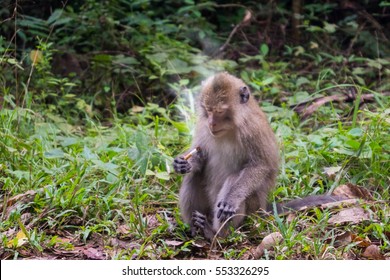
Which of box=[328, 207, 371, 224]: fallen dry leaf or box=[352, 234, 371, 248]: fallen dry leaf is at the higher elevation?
box=[352, 234, 371, 248]: fallen dry leaf

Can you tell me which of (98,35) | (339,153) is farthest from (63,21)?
(339,153)

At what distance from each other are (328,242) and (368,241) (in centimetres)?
27

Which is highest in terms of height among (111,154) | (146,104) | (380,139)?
(380,139)

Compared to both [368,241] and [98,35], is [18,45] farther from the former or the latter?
[368,241]

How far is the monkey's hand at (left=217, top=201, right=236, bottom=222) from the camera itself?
530 centimetres

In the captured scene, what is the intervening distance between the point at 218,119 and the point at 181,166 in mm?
447

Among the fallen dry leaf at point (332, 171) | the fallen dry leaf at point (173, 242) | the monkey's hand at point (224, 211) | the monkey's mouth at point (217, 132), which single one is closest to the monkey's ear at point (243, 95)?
the monkey's mouth at point (217, 132)

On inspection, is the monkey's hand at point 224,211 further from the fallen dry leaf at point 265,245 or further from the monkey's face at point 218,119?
the monkey's face at point 218,119

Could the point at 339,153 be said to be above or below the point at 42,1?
below

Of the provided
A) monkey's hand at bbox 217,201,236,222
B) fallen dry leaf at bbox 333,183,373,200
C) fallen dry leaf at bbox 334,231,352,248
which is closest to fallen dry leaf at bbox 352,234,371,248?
fallen dry leaf at bbox 334,231,352,248

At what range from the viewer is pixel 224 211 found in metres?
5.31

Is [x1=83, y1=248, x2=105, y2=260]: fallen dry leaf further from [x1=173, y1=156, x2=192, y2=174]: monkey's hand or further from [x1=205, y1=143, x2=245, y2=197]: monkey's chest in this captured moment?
[x1=205, y1=143, x2=245, y2=197]: monkey's chest

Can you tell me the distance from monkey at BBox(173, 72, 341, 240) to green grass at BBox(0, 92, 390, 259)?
0.14 metres
